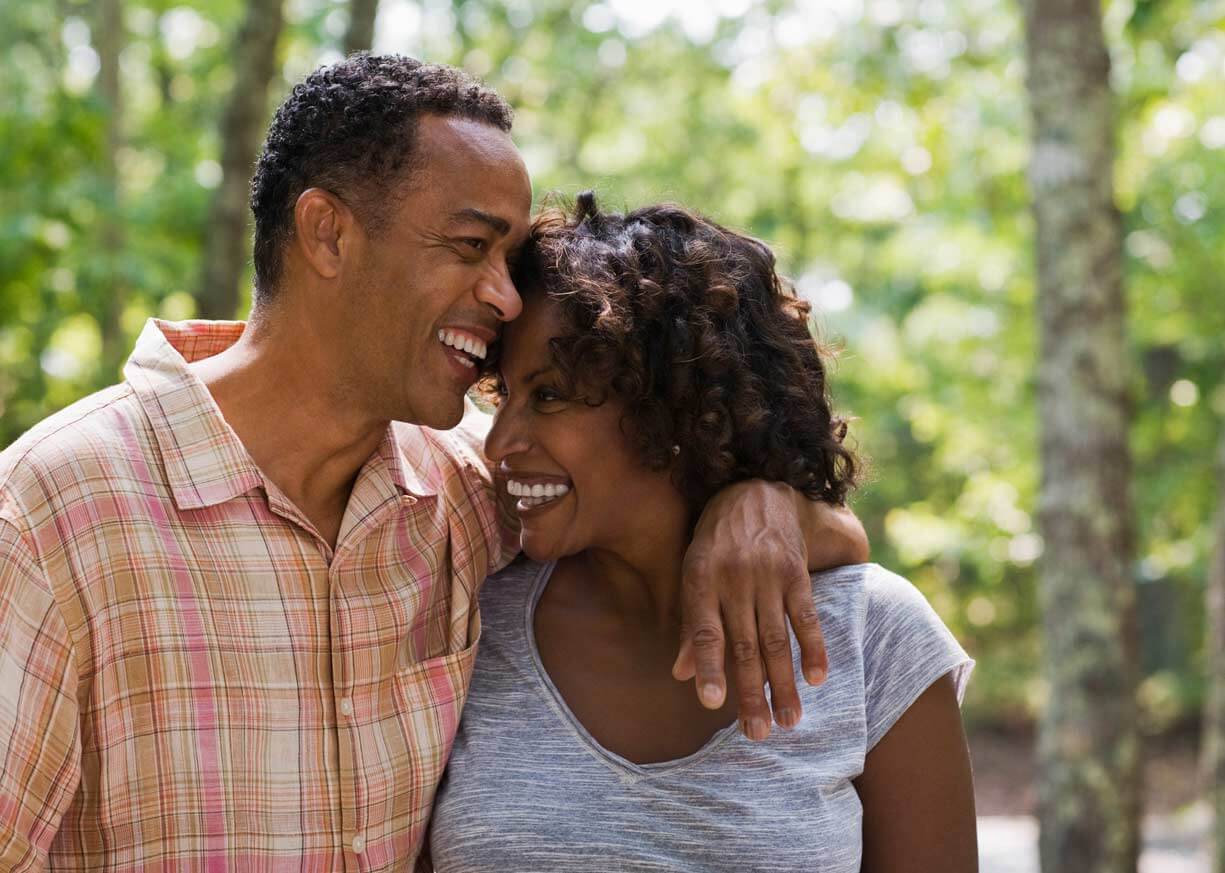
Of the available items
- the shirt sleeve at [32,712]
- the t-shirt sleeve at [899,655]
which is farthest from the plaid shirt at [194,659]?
the t-shirt sleeve at [899,655]

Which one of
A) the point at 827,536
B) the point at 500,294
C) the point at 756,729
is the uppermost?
the point at 500,294

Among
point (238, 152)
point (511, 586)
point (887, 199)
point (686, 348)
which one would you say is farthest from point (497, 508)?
point (887, 199)

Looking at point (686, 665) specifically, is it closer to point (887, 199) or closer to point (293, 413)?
point (293, 413)

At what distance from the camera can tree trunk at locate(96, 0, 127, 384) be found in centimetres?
689

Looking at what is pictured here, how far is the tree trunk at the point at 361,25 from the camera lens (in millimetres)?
5691

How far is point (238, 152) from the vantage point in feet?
18.9

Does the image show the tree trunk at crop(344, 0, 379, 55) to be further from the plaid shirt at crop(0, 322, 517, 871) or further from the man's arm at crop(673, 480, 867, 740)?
the man's arm at crop(673, 480, 867, 740)

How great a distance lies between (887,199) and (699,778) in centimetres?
1192

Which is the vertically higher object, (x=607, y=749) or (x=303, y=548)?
(x=303, y=548)

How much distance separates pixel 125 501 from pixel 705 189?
15.9m

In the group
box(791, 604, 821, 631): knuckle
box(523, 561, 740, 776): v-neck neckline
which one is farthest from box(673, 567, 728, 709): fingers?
box(523, 561, 740, 776): v-neck neckline

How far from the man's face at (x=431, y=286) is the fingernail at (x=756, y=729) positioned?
2.46ft

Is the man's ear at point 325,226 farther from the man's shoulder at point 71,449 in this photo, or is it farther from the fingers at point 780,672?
the fingers at point 780,672

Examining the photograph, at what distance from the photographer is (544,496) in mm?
2604
